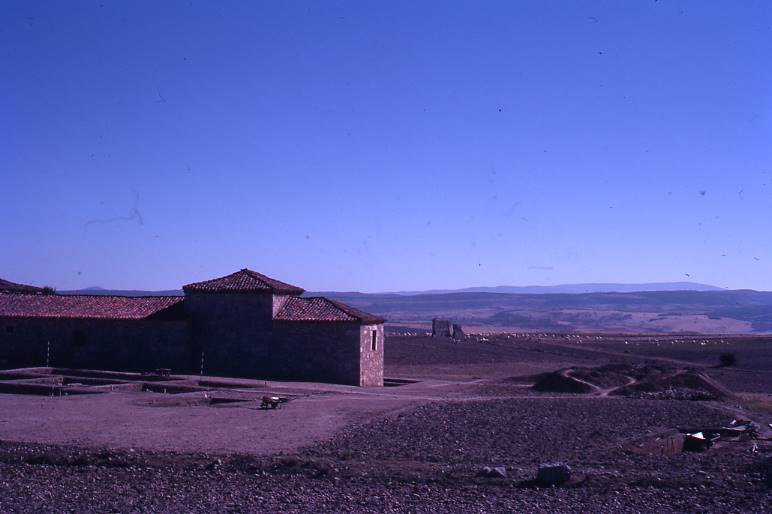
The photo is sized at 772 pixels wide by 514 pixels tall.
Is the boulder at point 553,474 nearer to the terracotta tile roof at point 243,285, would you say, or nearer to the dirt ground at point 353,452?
the dirt ground at point 353,452

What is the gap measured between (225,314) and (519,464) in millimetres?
20989

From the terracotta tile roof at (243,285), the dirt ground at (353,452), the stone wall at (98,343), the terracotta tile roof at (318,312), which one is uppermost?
the terracotta tile roof at (243,285)

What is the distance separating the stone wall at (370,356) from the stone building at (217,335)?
0.04 metres

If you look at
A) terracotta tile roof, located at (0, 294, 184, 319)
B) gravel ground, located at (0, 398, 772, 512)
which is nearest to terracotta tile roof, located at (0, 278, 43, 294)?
terracotta tile roof, located at (0, 294, 184, 319)

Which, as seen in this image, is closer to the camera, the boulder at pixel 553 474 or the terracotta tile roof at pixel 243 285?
the boulder at pixel 553 474

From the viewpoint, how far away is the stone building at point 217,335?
32.2 meters

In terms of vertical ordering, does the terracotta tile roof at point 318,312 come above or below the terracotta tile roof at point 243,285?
below

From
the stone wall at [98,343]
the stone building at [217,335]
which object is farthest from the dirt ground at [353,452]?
the stone wall at [98,343]

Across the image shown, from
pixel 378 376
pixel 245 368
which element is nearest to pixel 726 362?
pixel 378 376

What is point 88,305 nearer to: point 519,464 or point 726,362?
point 519,464

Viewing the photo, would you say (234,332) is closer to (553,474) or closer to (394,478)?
(394,478)

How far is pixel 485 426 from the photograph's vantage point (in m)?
19.5

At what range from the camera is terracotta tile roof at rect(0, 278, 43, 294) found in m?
42.8

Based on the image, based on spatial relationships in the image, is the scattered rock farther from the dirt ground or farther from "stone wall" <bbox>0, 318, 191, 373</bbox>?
"stone wall" <bbox>0, 318, 191, 373</bbox>
